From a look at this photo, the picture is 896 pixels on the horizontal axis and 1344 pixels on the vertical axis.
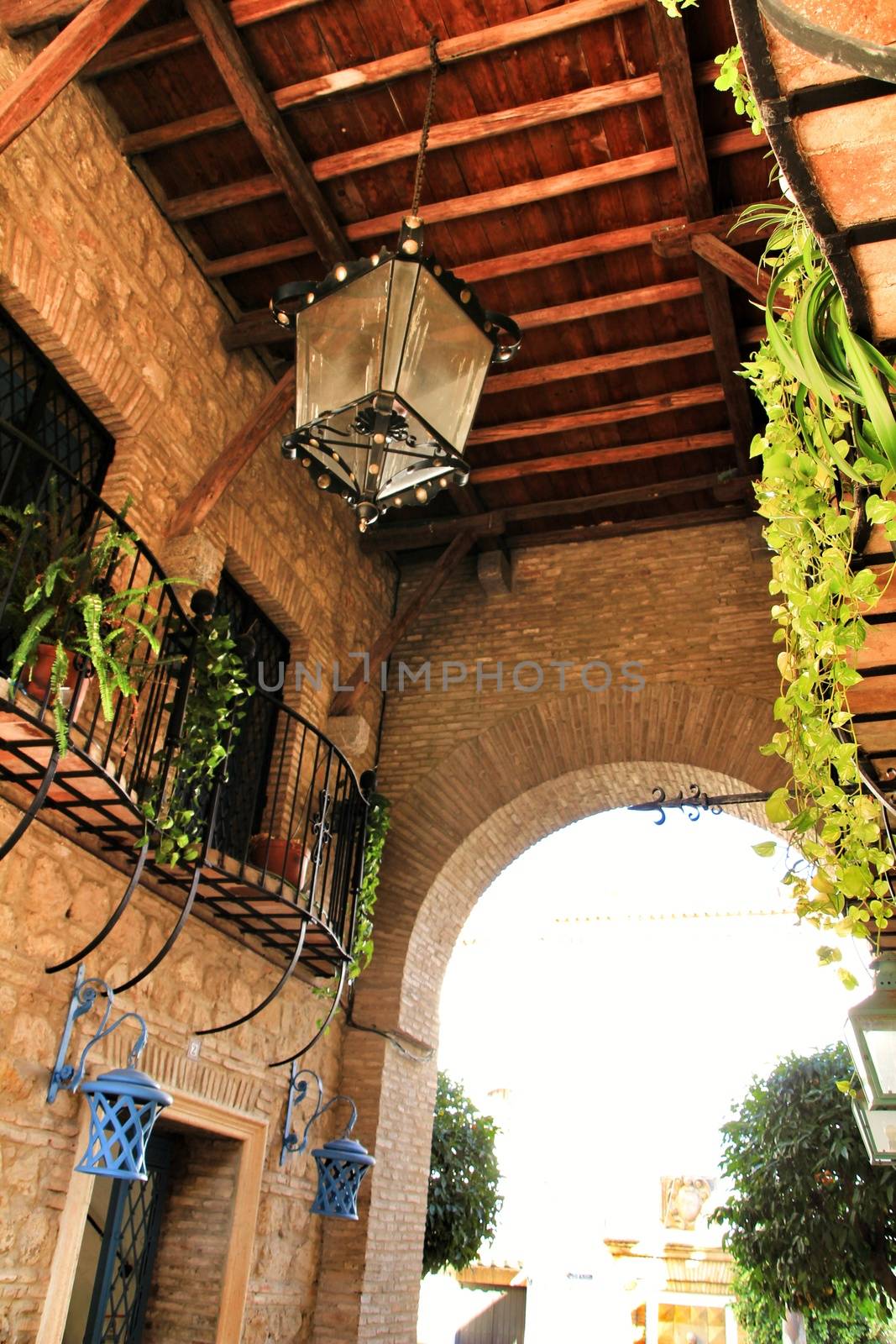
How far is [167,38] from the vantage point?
5.25 m

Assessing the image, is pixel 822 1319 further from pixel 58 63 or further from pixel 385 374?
pixel 58 63

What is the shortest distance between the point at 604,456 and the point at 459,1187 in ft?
18.9

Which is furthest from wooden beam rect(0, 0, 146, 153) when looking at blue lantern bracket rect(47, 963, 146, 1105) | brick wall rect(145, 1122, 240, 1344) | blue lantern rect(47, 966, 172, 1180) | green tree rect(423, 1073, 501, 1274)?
green tree rect(423, 1073, 501, 1274)

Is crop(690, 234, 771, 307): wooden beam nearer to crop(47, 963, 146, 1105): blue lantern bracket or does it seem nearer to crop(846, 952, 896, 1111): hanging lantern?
crop(846, 952, 896, 1111): hanging lantern

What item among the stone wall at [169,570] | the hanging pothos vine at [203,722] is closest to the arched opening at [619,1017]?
the stone wall at [169,570]

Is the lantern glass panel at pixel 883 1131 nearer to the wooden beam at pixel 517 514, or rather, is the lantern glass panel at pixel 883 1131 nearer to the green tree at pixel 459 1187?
the green tree at pixel 459 1187

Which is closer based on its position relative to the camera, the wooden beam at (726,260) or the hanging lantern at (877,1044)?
the hanging lantern at (877,1044)

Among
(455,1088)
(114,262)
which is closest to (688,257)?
(114,262)

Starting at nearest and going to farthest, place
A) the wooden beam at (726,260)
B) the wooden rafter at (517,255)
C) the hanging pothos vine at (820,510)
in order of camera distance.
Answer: the hanging pothos vine at (820,510) → the wooden beam at (726,260) → the wooden rafter at (517,255)

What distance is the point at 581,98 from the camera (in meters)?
5.32

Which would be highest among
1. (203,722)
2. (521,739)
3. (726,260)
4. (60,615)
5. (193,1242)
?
(726,260)

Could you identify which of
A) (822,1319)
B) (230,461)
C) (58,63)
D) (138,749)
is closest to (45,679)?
(138,749)

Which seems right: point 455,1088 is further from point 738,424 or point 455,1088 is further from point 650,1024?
point 650,1024

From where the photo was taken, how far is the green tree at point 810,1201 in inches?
261
